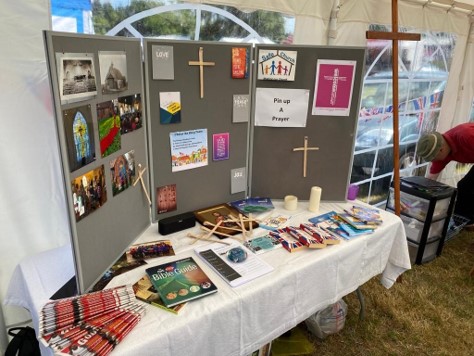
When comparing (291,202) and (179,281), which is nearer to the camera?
(179,281)

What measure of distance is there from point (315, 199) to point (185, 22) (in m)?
1.09

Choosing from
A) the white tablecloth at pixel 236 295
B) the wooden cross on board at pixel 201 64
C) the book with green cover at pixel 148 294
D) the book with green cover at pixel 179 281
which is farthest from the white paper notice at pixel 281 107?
the book with green cover at pixel 148 294

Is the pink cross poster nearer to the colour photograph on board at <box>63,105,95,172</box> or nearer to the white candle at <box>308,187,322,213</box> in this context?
the white candle at <box>308,187,322,213</box>

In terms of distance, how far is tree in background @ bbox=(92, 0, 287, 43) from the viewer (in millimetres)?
1398

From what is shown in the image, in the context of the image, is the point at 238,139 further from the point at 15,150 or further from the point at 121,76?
the point at 15,150

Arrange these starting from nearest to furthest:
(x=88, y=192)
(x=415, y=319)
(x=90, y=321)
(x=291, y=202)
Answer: (x=90, y=321)
(x=88, y=192)
(x=291, y=202)
(x=415, y=319)

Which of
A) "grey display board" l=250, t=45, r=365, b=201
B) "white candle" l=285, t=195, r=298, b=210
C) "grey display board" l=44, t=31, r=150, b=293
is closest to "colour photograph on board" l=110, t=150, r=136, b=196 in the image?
"grey display board" l=44, t=31, r=150, b=293

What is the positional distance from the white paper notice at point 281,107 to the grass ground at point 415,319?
3.82ft

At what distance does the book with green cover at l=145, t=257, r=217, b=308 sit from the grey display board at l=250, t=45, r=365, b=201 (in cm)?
64

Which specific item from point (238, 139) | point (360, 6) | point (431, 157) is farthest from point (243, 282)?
point (431, 157)

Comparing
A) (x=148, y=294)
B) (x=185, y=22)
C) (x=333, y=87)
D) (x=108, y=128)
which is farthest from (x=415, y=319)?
(x=185, y=22)

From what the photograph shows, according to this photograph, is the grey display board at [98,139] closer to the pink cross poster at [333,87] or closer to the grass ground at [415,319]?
the pink cross poster at [333,87]

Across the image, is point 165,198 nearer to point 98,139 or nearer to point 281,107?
point 98,139

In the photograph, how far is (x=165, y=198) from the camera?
133 cm
